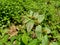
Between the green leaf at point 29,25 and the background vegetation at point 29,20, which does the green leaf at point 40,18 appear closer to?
the background vegetation at point 29,20

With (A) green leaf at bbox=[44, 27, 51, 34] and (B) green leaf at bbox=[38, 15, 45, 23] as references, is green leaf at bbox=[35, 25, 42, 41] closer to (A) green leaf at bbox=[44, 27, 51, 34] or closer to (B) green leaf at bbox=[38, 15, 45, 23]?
(A) green leaf at bbox=[44, 27, 51, 34]

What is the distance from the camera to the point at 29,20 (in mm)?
4566

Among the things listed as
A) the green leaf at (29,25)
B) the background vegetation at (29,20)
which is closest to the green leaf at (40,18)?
the background vegetation at (29,20)

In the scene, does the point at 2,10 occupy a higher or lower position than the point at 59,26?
higher

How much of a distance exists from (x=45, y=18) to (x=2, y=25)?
1097 mm

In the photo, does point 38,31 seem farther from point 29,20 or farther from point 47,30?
point 29,20

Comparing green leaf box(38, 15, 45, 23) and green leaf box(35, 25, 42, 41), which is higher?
green leaf box(38, 15, 45, 23)

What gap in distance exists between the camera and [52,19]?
492 centimetres

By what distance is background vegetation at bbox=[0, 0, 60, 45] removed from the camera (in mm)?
4348

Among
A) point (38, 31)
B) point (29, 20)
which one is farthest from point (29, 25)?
point (38, 31)

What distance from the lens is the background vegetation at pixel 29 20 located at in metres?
4.35

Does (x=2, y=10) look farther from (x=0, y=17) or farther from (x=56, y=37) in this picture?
(x=56, y=37)

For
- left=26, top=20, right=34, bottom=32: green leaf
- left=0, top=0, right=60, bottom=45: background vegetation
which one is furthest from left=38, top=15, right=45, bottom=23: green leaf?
left=26, top=20, right=34, bottom=32: green leaf

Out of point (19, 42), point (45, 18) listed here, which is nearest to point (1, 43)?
point (19, 42)
